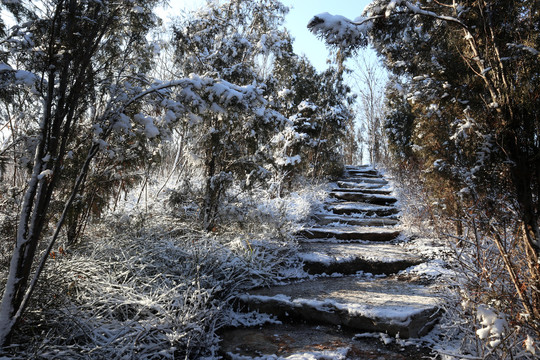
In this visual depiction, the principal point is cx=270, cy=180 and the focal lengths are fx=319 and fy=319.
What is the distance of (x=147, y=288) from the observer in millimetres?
2881

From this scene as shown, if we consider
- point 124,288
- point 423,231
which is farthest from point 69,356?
point 423,231

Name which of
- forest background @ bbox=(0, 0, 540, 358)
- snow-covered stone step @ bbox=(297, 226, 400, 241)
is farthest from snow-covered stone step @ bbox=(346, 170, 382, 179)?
snow-covered stone step @ bbox=(297, 226, 400, 241)

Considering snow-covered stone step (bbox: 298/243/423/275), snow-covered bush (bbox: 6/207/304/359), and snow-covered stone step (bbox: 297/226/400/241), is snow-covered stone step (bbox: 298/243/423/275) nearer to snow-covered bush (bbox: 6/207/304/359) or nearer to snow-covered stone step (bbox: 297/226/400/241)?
snow-covered bush (bbox: 6/207/304/359)

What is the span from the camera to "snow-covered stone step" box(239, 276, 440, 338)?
257 centimetres

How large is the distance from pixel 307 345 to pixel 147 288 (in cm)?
149

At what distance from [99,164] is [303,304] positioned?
3.23m

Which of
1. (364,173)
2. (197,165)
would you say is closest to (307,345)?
(197,165)

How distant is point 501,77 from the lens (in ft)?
7.23

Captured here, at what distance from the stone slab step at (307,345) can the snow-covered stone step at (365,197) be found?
511 centimetres

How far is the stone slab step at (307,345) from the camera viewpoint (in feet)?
7.55

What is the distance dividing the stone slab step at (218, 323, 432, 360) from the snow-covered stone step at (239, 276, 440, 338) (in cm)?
10

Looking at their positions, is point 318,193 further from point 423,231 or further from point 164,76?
Answer: point 164,76

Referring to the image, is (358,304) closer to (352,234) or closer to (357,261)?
(357,261)

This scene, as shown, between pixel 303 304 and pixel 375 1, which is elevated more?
pixel 375 1
